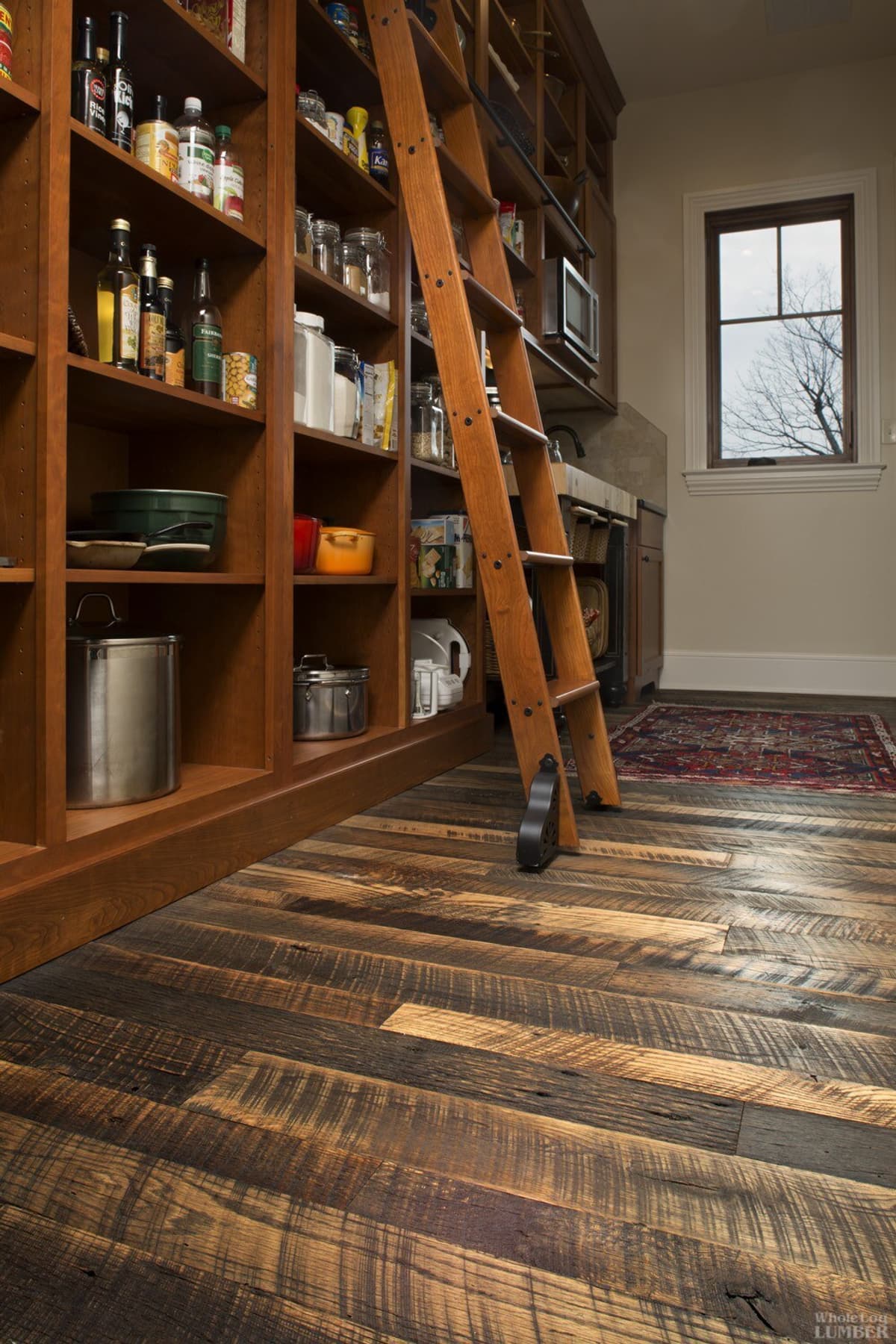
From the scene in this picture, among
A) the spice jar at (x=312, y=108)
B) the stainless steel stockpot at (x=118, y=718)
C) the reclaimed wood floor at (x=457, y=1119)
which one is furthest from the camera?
the spice jar at (x=312, y=108)

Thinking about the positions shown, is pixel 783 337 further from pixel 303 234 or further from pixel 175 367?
pixel 175 367

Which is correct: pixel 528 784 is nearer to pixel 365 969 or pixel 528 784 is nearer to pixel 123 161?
pixel 365 969

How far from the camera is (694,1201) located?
744mm

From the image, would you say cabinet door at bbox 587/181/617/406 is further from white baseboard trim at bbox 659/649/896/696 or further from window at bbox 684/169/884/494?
white baseboard trim at bbox 659/649/896/696

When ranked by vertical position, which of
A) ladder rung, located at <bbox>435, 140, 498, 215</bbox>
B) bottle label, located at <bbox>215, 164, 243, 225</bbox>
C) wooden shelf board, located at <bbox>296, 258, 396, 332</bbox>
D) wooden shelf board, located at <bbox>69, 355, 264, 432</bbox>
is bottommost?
wooden shelf board, located at <bbox>69, 355, 264, 432</bbox>

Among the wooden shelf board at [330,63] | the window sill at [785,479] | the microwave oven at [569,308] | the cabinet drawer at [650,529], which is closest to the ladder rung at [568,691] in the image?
the wooden shelf board at [330,63]

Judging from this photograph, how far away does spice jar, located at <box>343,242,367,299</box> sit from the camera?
217 centimetres

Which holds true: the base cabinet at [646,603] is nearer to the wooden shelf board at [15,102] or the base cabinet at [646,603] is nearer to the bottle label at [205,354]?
the bottle label at [205,354]

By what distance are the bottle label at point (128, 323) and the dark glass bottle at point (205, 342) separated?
0.50 feet

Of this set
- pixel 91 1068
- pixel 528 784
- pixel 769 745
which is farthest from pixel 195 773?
pixel 769 745

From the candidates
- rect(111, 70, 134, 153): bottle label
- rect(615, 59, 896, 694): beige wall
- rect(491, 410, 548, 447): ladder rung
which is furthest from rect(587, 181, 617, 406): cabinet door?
rect(111, 70, 134, 153): bottle label

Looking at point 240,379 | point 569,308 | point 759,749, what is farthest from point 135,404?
point 569,308

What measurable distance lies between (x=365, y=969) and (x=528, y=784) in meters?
0.60

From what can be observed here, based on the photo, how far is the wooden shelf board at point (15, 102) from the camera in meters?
1.16
